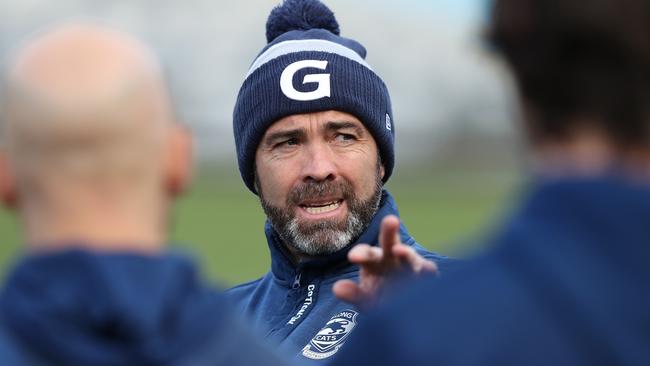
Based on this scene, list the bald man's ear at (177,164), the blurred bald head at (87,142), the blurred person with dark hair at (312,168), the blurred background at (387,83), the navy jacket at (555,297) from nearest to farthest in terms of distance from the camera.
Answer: the navy jacket at (555,297), the blurred bald head at (87,142), the bald man's ear at (177,164), the blurred person with dark hair at (312,168), the blurred background at (387,83)

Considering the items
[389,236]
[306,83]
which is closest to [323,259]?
[306,83]

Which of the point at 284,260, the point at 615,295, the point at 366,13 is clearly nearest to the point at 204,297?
the point at 615,295

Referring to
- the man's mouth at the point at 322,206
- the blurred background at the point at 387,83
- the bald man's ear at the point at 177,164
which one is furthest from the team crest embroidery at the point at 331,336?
the blurred background at the point at 387,83

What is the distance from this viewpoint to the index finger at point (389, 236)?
305 centimetres

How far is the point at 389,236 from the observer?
121 inches

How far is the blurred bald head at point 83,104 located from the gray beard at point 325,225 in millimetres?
2519

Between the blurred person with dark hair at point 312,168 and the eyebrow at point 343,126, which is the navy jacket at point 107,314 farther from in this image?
the eyebrow at point 343,126

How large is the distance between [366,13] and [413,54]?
387cm

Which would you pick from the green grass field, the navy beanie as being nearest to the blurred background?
the green grass field

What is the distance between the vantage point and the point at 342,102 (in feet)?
15.9

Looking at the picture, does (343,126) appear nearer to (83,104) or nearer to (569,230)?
(83,104)

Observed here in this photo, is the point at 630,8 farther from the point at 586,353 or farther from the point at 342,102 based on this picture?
the point at 342,102

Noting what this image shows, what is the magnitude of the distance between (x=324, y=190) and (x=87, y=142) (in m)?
2.72

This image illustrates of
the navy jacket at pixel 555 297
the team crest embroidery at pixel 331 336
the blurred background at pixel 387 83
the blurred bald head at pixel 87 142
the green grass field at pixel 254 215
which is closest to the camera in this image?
the navy jacket at pixel 555 297
